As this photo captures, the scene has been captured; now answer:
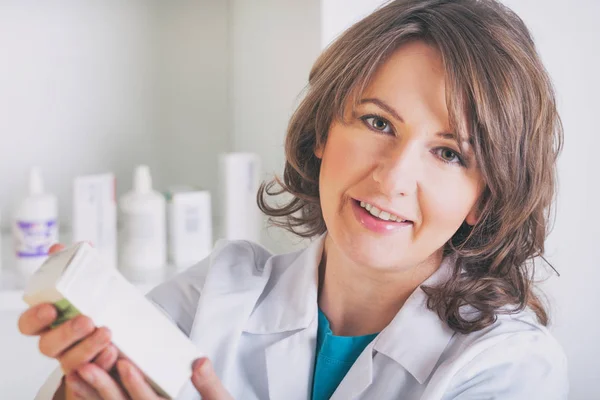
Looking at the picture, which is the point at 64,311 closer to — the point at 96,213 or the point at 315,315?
the point at 315,315

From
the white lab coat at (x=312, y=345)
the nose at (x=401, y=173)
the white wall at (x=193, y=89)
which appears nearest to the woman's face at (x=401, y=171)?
the nose at (x=401, y=173)

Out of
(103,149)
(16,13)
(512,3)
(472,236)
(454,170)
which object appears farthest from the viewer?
(103,149)

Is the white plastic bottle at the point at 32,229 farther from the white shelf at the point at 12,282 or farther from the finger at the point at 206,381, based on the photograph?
the finger at the point at 206,381

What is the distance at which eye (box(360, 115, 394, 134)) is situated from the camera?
0.87 m

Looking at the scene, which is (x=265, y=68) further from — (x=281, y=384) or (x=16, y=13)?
(x=281, y=384)

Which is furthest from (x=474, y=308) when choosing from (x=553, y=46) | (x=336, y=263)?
(x=553, y=46)

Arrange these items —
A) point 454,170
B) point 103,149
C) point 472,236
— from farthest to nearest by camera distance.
A: 1. point 103,149
2. point 472,236
3. point 454,170

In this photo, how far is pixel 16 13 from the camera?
4.67ft

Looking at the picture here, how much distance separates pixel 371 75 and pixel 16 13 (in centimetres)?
89

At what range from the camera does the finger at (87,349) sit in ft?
2.13

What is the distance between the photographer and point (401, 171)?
821 millimetres

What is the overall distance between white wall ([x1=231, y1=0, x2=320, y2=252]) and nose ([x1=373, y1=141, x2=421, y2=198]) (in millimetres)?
456

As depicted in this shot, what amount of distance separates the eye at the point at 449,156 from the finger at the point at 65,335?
0.45m

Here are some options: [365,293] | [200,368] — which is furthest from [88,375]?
[365,293]
